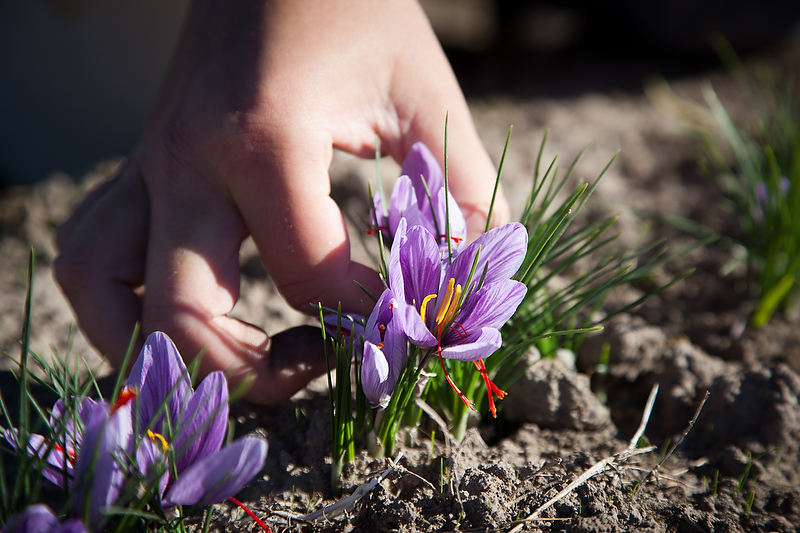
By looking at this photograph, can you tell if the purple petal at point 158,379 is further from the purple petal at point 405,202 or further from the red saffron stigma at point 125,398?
the purple petal at point 405,202

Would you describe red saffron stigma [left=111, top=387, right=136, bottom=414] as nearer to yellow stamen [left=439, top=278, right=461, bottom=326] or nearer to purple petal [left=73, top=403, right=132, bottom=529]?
purple petal [left=73, top=403, right=132, bottom=529]

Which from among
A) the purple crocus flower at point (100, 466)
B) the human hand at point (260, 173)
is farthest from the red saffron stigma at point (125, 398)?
the human hand at point (260, 173)

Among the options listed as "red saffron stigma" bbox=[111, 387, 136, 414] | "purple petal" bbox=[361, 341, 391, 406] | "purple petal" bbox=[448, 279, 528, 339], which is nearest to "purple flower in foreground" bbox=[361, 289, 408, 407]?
"purple petal" bbox=[361, 341, 391, 406]

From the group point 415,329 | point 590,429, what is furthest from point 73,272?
point 590,429

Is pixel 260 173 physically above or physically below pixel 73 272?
above

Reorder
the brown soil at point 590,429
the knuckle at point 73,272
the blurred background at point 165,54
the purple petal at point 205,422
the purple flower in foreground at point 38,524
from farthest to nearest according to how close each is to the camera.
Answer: the blurred background at point 165,54, the knuckle at point 73,272, the brown soil at point 590,429, the purple petal at point 205,422, the purple flower in foreground at point 38,524

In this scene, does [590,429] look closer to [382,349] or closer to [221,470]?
[382,349]

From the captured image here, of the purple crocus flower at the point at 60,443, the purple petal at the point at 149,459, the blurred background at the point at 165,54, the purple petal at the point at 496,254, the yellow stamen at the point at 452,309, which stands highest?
the blurred background at the point at 165,54

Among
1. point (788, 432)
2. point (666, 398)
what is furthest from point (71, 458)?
point (788, 432)
